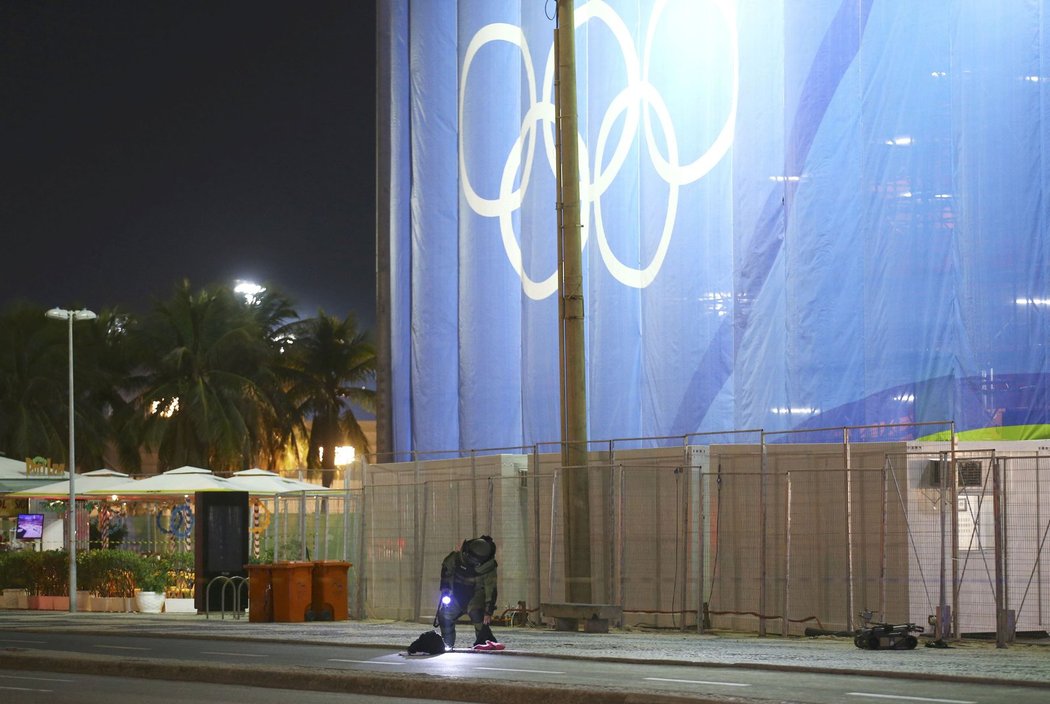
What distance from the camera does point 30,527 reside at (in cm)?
4028

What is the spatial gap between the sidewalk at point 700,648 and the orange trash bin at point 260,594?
0.32 m

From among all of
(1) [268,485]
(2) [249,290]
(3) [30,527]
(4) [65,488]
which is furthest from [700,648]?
(2) [249,290]

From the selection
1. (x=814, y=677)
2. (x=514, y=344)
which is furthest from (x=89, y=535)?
(x=814, y=677)

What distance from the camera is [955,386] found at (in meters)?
20.9

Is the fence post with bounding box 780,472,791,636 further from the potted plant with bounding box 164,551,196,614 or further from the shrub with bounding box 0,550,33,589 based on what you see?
the shrub with bounding box 0,550,33,589

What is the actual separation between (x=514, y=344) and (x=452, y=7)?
28.2 ft

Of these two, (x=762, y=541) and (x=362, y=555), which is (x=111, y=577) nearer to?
(x=362, y=555)

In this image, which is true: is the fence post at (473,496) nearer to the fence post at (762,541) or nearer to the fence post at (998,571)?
the fence post at (762,541)

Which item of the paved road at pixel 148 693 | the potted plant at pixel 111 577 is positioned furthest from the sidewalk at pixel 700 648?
the potted plant at pixel 111 577

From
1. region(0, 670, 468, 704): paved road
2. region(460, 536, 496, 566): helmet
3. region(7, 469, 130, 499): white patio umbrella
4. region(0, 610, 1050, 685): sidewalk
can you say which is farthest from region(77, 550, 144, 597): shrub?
region(460, 536, 496, 566): helmet

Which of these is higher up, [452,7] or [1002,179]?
[452,7]

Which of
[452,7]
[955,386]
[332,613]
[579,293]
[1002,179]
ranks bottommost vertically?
[332,613]

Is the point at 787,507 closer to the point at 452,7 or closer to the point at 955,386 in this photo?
the point at 955,386

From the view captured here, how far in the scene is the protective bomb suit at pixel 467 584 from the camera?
17688mm
